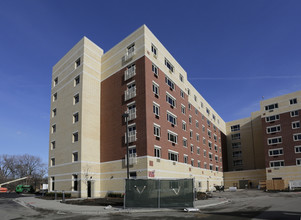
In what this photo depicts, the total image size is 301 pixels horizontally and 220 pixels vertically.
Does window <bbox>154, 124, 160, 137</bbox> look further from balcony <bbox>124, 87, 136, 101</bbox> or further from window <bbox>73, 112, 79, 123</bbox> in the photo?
window <bbox>73, 112, 79, 123</bbox>

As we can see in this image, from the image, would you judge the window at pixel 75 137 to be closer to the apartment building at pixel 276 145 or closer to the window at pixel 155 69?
the window at pixel 155 69

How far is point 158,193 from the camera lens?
63.0 feet

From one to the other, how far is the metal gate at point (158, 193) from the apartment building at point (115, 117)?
1212 cm

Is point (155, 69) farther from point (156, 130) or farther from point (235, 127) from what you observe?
point (235, 127)

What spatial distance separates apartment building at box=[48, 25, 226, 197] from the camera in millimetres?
34125

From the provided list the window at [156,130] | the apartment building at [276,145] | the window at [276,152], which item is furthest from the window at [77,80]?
the window at [276,152]

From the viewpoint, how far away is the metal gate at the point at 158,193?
1908cm

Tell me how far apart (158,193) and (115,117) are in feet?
64.3

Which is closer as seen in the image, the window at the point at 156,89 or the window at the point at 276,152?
the window at the point at 156,89

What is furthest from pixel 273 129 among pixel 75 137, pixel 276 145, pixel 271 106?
pixel 75 137

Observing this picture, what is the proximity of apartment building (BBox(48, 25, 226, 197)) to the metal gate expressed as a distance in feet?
39.8

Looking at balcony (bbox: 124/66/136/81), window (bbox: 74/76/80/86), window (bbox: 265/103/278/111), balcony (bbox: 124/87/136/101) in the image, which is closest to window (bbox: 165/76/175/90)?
balcony (bbox: 124/66/136/81)

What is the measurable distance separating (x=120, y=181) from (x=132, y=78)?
14.4m

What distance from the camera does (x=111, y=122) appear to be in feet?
123
